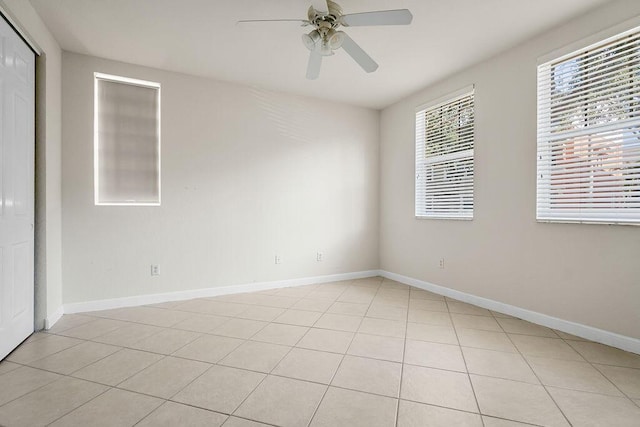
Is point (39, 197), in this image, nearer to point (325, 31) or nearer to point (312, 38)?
point (312, 38)

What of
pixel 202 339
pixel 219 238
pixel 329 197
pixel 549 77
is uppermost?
pixel 549 77

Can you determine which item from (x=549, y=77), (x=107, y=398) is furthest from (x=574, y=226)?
(x=107, y=398)

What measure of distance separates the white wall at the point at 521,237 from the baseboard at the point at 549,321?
0.16ft

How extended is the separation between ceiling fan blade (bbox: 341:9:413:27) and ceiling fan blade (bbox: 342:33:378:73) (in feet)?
0.44

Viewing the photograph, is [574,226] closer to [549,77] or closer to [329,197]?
[549,77]

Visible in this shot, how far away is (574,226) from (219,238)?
368 cm

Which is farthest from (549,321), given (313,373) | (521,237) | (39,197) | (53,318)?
(39,197)

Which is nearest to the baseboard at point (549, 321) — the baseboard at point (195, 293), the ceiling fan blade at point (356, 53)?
the baseboard at point (195, 293)

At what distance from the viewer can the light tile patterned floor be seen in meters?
1.60

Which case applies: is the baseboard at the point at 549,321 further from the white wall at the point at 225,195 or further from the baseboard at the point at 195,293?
the white wall at the point at 225,195

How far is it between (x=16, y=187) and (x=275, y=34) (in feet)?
8.06

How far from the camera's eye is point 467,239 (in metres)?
3.60

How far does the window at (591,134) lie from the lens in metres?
2.33

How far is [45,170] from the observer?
272cm
